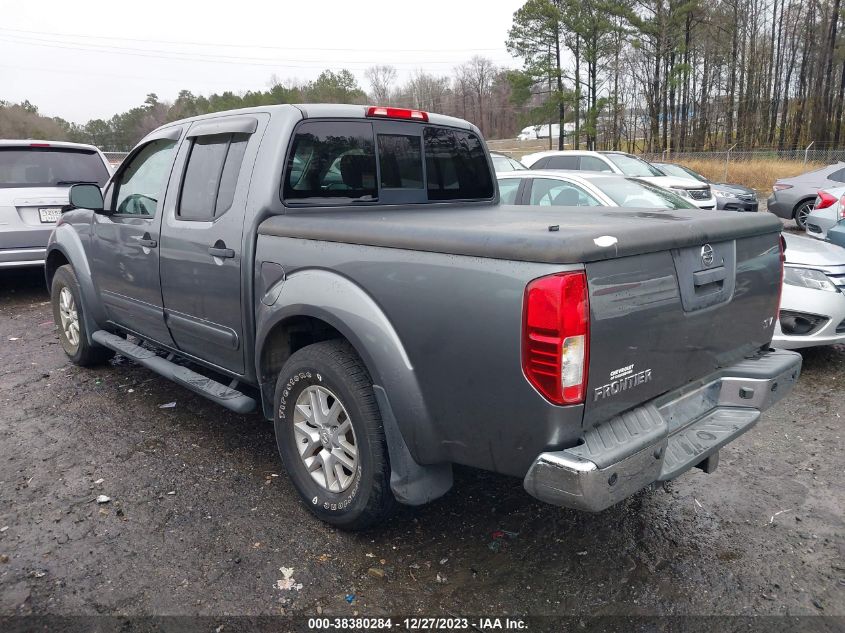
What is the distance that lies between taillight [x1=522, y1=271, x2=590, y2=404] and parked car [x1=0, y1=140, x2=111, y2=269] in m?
7.33

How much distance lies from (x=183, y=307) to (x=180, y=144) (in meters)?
1.03

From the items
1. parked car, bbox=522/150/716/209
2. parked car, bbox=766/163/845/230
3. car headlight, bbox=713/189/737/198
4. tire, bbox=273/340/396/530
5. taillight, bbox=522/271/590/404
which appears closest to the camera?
taillight, bbox=522/271/590/404

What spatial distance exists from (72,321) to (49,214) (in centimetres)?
294

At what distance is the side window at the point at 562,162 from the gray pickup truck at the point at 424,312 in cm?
951

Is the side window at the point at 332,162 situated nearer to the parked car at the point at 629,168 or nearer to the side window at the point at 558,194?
the side window at the point at 558,194

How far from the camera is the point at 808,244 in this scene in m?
5.48

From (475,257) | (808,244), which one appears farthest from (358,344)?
(808,244)

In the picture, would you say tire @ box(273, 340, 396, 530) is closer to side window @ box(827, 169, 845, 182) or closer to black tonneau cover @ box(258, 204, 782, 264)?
black tonneau cover @ box(258, 204, 782, 264)

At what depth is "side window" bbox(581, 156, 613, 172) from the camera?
41.2ft

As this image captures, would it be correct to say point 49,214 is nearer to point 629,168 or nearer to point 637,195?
point 637,195

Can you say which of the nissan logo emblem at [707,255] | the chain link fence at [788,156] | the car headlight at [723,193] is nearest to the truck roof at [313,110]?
the nissan logo emblem at [707,255]

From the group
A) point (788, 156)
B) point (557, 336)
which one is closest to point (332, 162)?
point (557, 336)

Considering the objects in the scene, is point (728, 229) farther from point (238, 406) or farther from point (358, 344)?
point (238, 406)

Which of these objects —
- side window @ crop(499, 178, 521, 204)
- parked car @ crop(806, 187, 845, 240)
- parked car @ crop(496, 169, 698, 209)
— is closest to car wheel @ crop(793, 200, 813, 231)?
parked car @ crop(806, 187, 845, 240)
